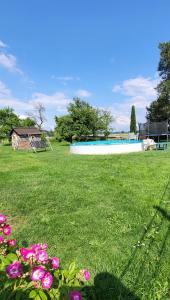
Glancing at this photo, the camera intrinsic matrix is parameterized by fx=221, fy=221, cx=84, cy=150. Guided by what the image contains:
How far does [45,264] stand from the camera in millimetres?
1624

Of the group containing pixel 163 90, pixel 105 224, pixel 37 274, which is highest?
pixel 163 90

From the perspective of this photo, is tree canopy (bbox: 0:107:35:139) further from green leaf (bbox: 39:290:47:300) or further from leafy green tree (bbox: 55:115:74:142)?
green leaf (bbox: 39:290:47:300)

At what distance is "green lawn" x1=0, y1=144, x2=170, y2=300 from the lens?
2668mm

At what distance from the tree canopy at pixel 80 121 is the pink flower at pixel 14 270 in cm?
2995

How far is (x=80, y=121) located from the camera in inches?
1227

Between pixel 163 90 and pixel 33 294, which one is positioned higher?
pixel 163 90

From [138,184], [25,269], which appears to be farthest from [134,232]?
[138,184]

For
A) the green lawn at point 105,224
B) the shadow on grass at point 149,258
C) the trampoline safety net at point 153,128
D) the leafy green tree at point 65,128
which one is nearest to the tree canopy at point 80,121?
the leafy green tree at point 65,128

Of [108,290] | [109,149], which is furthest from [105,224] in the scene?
[109,149]

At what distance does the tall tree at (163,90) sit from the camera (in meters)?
33.6

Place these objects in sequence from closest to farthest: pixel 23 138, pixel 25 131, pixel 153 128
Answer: pixel 153 128 → pixel 23 138 → pixel 25 131

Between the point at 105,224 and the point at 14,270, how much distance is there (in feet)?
9.38

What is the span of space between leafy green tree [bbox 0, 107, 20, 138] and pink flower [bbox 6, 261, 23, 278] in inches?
1909

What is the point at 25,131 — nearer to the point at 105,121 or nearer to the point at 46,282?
the point at 105,121
